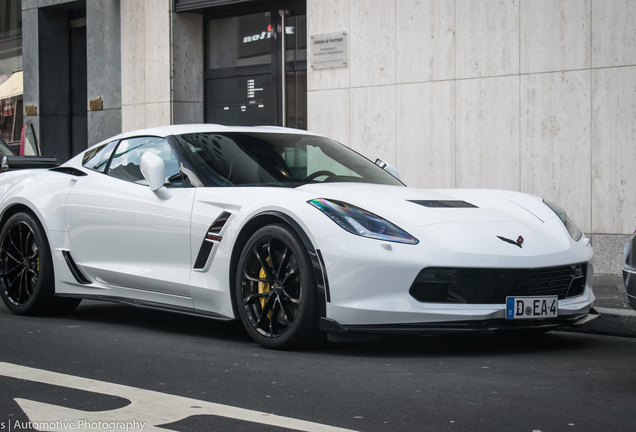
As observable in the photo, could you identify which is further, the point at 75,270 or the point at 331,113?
the point at 331,113

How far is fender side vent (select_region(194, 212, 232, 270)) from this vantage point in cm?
565

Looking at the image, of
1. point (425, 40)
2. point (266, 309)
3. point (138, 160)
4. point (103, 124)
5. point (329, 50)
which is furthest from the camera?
point (103, 124)

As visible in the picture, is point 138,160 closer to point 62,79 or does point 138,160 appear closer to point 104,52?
point 104,52

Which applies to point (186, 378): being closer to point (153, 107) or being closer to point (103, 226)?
point (103, 226)

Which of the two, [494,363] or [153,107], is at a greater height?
[153,107]

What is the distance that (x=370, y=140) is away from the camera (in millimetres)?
11922

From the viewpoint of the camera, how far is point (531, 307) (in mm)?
5152

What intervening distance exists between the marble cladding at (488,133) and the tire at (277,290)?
19.1ft

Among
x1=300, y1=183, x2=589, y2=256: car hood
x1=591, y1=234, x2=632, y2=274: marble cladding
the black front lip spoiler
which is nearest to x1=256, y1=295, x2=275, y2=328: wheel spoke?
the black front lip spoiler

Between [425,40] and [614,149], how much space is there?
280 cm

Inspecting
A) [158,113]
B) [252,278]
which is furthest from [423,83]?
[252,278]

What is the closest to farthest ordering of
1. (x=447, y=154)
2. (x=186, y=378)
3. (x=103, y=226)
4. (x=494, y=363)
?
(x=186, y=378) < (x=494, y=363) < (x=103, y=226) < (x=447, y=154)

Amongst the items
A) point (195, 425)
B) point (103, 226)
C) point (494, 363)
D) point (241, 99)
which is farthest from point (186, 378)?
point (241, 99)

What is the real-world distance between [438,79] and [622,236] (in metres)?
2.97
